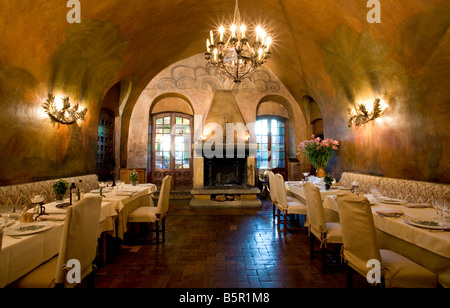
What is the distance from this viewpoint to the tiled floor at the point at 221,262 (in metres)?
2.43

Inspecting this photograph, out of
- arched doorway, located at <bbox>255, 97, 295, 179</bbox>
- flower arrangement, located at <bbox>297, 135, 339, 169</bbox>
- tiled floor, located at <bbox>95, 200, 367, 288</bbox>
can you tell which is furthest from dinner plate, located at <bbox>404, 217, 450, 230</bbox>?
arched doorway, located at <bbox>255, 97, 295, 179</bbox>

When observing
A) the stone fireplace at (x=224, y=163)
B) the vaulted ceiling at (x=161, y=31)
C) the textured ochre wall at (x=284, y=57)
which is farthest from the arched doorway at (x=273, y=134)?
the textured ochre wall at (x=284, y=57)

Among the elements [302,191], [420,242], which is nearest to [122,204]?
[302,191]

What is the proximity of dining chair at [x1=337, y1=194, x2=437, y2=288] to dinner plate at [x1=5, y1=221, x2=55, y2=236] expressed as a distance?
8.21 ft

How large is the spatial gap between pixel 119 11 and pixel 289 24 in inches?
150

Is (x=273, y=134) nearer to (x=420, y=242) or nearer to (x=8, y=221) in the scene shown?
(x=420, y=242)

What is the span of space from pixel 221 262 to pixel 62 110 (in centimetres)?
399

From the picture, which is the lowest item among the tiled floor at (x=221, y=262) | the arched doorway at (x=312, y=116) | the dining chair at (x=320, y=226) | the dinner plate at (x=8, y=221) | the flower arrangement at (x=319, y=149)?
the tiled floor at (x=221, y=262)

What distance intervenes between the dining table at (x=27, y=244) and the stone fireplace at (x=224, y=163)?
4.46 m

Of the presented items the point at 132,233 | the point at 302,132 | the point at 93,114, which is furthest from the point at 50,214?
the point at 302,132

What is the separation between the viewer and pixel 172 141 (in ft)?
26.9

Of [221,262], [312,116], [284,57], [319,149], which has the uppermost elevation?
[284,57]

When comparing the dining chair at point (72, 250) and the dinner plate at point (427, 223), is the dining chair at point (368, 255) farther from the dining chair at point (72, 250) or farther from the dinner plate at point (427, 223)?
the dining chair at point (72, 250)

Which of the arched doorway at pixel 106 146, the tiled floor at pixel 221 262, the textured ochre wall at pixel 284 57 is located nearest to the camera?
the tiled floor at pixel 221 262
